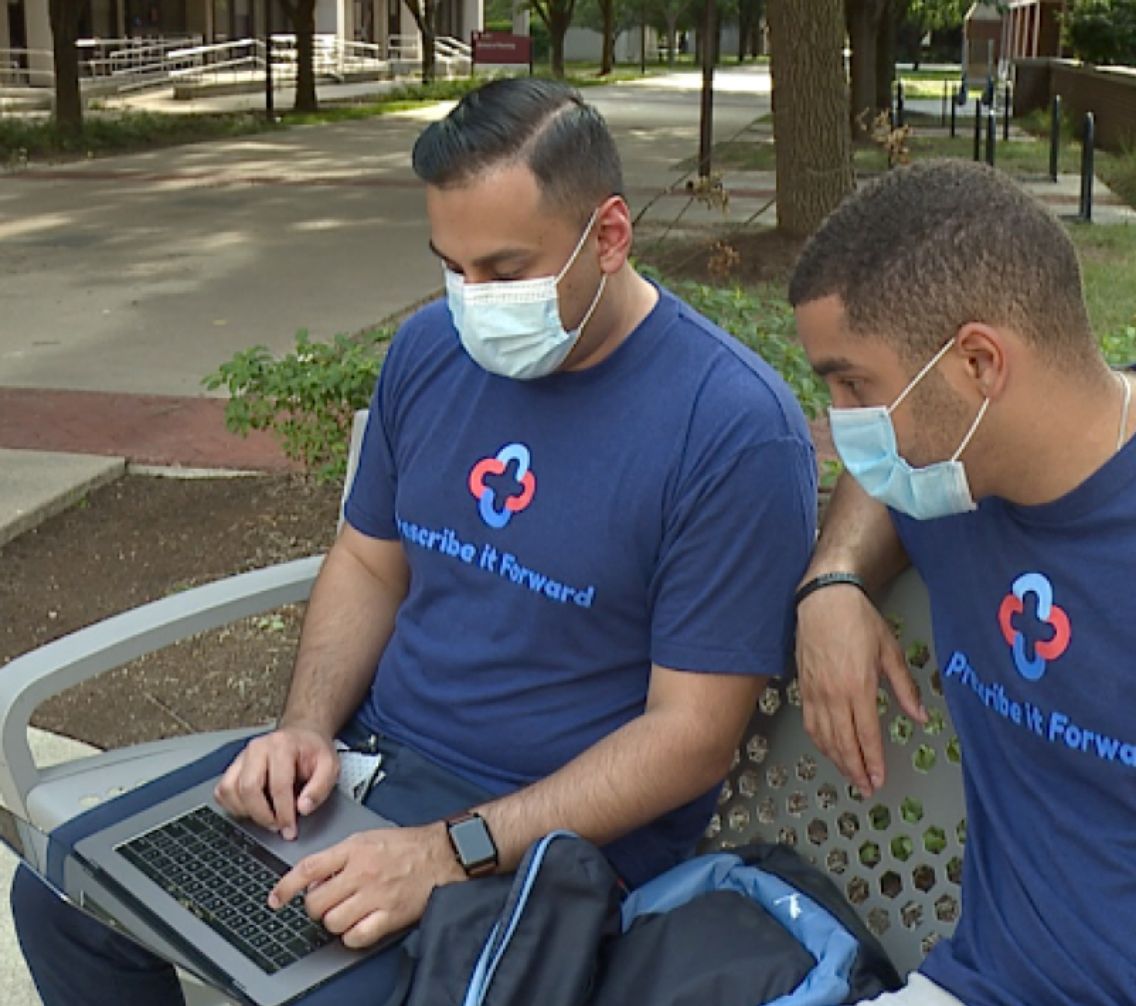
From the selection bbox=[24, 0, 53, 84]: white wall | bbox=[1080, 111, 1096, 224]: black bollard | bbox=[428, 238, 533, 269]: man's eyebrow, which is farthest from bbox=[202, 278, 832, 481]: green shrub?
bbox=[24, 0, 53, 84]: white wall

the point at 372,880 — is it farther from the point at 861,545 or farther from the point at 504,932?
the point at 861,545

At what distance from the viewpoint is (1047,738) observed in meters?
1.87

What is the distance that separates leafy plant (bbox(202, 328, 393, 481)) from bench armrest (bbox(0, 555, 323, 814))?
234 centimetres

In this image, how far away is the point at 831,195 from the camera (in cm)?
1098

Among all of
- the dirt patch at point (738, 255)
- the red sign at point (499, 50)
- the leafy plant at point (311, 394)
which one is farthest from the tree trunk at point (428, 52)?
the leafy plant at point (311, 394)

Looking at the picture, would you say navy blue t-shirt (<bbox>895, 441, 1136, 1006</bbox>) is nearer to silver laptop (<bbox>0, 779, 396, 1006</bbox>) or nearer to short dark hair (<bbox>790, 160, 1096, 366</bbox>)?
short dark hair (<bbox>790, 160, 1096, 366</bbox>)

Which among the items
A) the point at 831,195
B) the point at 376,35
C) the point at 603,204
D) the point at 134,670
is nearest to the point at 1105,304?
the point at 831,195

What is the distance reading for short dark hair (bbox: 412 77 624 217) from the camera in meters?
2.36

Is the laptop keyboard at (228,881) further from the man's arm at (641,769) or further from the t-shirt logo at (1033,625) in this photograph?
the t-shirt logo at (1033,625)

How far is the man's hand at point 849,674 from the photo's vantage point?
2135 mm

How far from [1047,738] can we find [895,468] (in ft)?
1.15

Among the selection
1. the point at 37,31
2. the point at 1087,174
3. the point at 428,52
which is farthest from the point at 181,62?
the point at 1087,174

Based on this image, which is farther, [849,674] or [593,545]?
[593,545]

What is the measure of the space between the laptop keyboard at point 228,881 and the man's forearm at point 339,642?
30 centimetres
